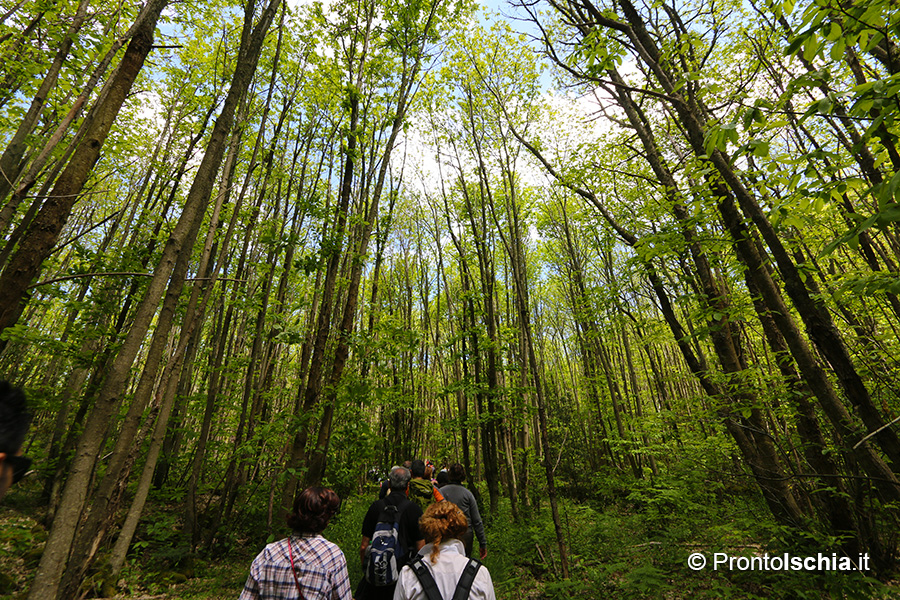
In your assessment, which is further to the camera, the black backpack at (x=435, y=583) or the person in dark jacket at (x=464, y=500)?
the person in dark jacket at (x=464, y=500)

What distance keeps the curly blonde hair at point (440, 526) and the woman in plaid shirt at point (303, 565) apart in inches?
20.5

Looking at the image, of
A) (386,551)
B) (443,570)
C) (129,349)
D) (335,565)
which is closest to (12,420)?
(129,349)

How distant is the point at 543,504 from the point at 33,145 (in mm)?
13898

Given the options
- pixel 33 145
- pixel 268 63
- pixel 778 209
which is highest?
pixel 268 63

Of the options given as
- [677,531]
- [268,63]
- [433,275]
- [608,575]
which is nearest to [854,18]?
[608,575]

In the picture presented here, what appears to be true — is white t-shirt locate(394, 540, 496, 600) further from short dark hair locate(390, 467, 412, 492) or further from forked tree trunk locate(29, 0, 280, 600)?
forked tree trunk locate(29, 0, 280, 600)

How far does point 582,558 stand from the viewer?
20.9 ft

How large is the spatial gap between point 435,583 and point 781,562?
5215 millimetres

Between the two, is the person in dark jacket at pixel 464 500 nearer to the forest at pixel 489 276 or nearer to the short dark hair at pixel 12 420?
the forest at pixel 489 276

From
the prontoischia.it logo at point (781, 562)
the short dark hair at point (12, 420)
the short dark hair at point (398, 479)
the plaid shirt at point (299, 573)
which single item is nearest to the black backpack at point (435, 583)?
the plaid shirt at point (299, 573)

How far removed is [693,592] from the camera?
4773 millimetres

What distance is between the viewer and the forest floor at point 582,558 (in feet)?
14.7

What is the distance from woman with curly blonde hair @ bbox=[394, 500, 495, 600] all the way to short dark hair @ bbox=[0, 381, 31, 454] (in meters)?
1.87

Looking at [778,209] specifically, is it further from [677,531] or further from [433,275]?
[433,275]
